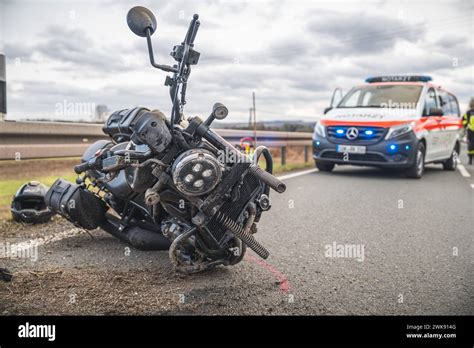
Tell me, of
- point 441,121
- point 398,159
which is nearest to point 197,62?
point 398,159

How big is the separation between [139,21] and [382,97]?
892 centimetres

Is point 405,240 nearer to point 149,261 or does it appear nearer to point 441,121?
point 149,261

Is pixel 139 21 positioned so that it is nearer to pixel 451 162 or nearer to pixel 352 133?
pixel 352 133

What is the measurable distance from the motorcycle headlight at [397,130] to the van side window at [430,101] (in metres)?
0.95

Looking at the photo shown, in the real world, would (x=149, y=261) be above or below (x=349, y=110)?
below

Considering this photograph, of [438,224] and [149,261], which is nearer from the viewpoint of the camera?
[149,261]

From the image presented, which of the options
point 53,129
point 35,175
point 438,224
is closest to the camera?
point 438,224

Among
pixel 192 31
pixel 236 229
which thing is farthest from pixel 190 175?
pixel 192 31

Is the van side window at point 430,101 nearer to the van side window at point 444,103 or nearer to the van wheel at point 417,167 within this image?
the van side window at point 444,103

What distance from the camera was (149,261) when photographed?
4000 millimetres

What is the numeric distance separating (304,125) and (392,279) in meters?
14.2

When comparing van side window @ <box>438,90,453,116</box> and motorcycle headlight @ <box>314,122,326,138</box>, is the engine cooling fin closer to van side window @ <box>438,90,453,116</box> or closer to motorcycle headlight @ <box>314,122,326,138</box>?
motorcycle headlight @ <box>314,122,326,138</box>

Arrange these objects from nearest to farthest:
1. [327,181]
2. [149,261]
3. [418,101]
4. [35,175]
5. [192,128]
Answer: [192,128] → [149,261] → [35,175] → [327,181] → [418,101]

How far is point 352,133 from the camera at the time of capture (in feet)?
33.9
